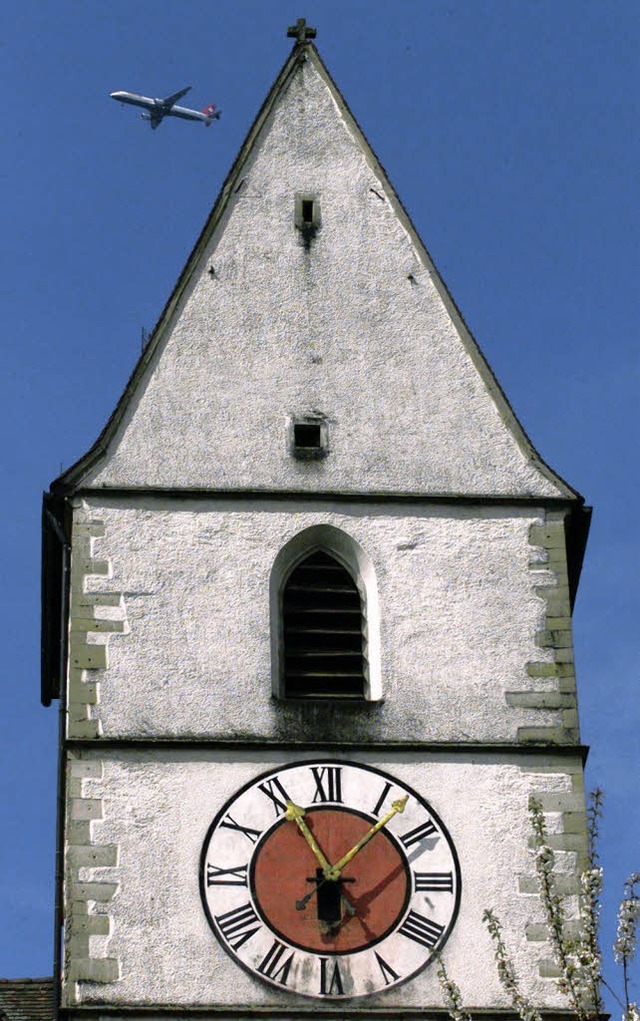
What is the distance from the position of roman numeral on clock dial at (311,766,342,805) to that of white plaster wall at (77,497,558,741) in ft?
0.81

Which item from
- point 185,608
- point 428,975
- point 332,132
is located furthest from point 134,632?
point 332,132

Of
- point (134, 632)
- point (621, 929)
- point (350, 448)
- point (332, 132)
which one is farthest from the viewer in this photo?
point (332, 132)

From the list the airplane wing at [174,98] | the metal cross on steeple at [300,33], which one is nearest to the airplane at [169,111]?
the airplane wing at [174,98]

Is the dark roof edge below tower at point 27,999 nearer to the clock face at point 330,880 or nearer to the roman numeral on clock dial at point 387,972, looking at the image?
the clock face at point 330,880

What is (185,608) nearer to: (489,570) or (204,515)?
(204,515)

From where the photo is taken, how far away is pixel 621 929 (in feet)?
41.9

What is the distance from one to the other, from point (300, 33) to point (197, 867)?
6.94m

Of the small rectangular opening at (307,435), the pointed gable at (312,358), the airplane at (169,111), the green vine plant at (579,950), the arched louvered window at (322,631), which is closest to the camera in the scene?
the green vine plant at (579,950)

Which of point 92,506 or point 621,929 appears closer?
point 621,929

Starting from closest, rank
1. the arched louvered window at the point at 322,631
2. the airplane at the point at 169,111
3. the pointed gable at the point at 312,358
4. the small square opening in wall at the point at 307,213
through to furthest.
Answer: the arched louvered window at the point at 322,631, the pointed gable at the point at 312,358, the small square opening in wall at the point at 307,213, the airplane at the point at 169,111

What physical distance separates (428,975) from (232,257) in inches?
220

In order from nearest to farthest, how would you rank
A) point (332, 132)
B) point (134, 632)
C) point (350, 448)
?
point (134, 632) < point (350, 448) < point (332, 132)

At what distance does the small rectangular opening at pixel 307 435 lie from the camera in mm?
17422

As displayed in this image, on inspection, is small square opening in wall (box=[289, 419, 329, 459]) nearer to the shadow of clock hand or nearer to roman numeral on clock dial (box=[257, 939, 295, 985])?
the shadow of clock hand
